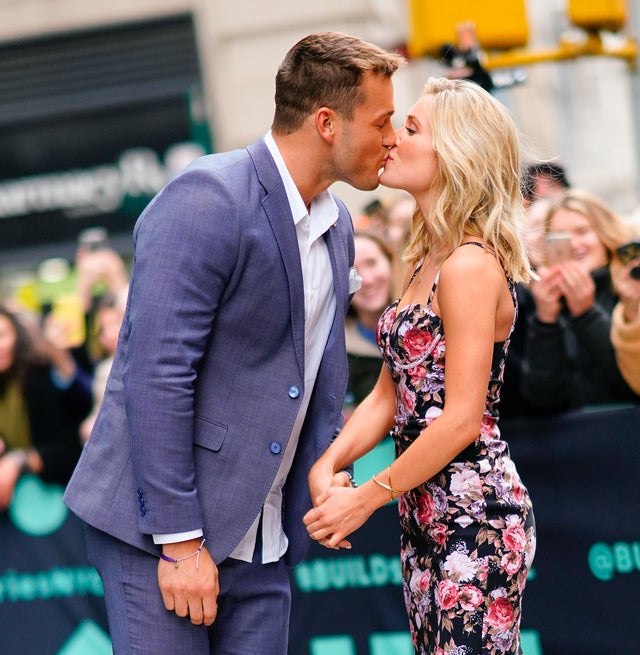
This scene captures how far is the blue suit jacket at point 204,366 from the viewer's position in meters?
2.92

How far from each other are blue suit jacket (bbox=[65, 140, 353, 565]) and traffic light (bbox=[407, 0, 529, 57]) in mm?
5297

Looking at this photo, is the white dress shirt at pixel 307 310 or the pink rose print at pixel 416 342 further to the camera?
the white dress shirt at pixel 307 310

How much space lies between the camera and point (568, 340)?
4555 mm

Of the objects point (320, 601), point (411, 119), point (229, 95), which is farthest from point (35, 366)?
point (229, 95)

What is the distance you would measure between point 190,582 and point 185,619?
17cm

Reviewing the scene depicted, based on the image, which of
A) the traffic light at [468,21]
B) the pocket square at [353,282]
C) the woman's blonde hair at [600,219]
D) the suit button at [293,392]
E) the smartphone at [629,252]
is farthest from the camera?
the traffic light at [468,21]

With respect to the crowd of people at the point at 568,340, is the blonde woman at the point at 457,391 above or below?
above

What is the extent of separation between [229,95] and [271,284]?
915 centimetres

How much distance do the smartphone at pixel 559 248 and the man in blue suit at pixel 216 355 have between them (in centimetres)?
146

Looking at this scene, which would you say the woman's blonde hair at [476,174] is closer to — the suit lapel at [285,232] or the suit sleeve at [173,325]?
the suit lapel at [285,232]

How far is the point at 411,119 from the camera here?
3150 millimetres

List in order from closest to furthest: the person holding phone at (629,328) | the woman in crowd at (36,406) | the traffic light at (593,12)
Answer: the person holding phone at (629,328)
the woman in crowd at (36,406)
the traffic light at (593,12)

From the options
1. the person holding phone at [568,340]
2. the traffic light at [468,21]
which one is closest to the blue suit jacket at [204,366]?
the person holding phone at [568,340]

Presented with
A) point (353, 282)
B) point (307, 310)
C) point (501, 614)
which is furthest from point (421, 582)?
point (353, 282)
